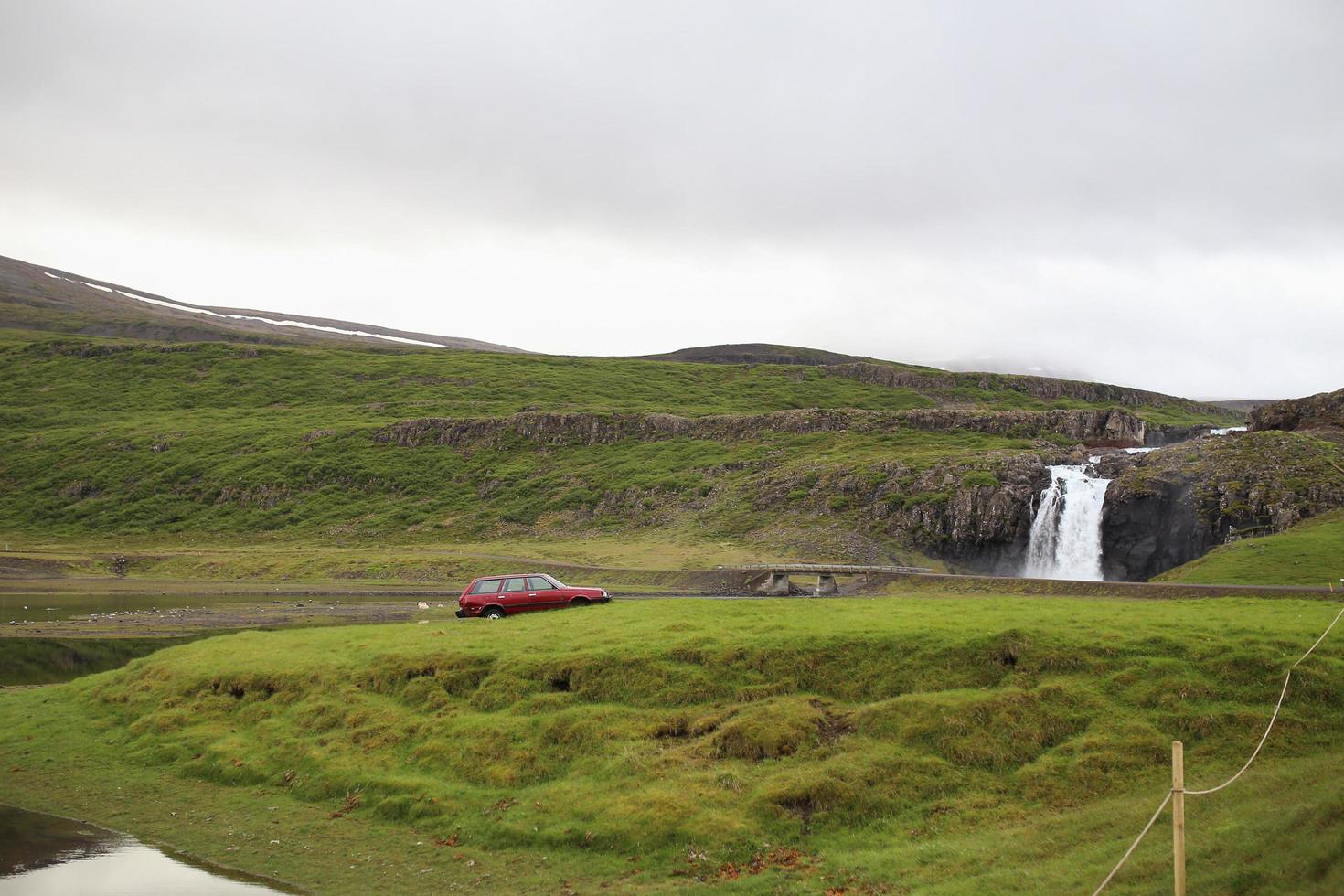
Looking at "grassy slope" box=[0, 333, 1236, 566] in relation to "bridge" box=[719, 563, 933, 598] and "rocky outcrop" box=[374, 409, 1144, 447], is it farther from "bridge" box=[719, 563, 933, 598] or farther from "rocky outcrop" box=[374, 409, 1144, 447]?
"bridge" box=[719, 563, 933, 598]

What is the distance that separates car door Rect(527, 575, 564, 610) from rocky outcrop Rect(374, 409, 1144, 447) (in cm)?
8581

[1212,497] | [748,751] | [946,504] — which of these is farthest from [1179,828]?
[946,504]

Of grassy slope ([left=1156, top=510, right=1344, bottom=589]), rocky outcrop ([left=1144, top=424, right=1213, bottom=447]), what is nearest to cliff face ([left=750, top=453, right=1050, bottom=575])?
grassy slope ([left=1156, top=510, right=1344, bottom=589])

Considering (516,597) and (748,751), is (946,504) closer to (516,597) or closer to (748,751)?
(516,597)

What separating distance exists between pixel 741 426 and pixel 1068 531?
5787 centimetres

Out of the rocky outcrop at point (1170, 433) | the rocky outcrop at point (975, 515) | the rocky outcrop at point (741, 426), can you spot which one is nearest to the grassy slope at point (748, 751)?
the rocky outcrop at point (975, 515)

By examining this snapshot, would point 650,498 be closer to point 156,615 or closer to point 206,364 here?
point 156,615

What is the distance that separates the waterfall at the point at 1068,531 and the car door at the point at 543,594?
45508 mm

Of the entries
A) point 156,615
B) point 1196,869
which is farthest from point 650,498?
point 1196,869

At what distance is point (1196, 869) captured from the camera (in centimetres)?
1377

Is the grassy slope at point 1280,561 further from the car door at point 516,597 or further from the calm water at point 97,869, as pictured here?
the calm water at point 97,869

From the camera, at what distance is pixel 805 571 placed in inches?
2571

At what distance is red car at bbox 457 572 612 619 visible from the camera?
37.4 m

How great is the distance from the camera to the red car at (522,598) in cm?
3741
